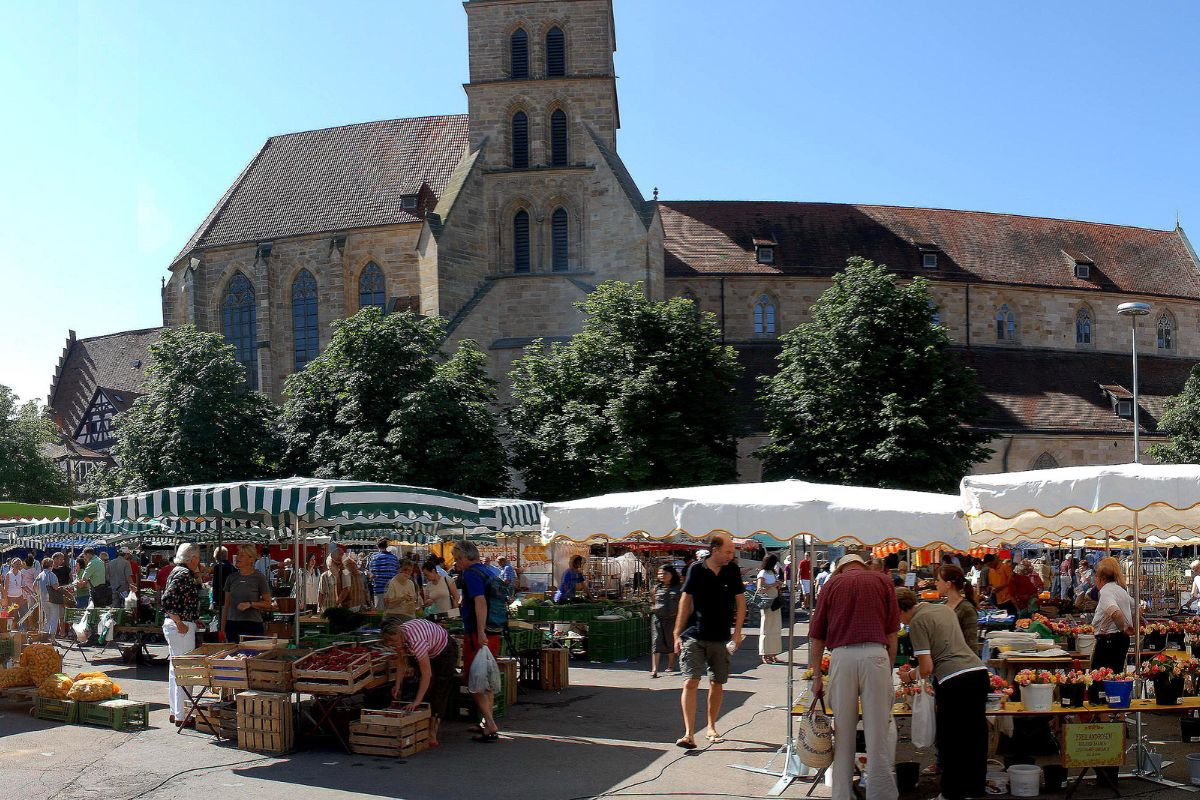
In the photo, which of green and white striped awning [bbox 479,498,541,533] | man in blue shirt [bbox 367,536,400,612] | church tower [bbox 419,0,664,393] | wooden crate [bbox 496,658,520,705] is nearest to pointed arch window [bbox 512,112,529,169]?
church tower [bbox 419,0,664,393]

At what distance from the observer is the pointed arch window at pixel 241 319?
151ft

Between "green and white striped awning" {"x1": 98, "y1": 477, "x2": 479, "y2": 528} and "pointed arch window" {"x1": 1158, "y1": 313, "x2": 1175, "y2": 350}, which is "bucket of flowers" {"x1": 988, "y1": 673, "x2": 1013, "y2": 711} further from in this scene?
"pointed arch window" {"x1": 1158, "y1": 313, "x2": 1175, "y2": 350}

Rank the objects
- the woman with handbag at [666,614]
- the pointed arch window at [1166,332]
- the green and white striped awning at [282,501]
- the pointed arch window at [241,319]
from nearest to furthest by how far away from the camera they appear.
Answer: the green and white striped awning at [282,501]
the woman with handbag at [666,614]
the pointed arch window at [241,319]
the pointed arch window at [1166,332]

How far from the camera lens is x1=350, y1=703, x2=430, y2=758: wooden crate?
33.0 ft

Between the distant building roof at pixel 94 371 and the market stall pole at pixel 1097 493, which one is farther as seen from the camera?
the distant building roof at pixel 94 371

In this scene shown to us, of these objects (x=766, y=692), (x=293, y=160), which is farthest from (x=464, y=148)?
(x=766, y=692)

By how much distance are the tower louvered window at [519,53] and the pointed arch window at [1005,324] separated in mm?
23243

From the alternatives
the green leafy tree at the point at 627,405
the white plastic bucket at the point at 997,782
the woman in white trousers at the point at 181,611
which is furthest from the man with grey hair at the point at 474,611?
the green leafy tree at the point at 627,405

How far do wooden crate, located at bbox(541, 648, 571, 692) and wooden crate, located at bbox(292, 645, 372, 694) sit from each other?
4060 mm

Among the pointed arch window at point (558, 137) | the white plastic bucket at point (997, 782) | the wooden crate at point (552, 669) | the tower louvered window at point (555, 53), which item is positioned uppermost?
the tower louvered window at point (555, 53)

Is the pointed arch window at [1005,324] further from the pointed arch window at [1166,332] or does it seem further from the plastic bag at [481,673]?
the plastic bag at [481,673]

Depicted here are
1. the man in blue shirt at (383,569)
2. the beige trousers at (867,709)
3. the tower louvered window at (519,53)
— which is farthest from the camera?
the tower louvered window at (519,53)

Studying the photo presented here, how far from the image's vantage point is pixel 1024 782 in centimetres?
857

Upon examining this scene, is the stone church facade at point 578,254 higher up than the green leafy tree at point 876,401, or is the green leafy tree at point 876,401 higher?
the stone church facade at point 578,254
